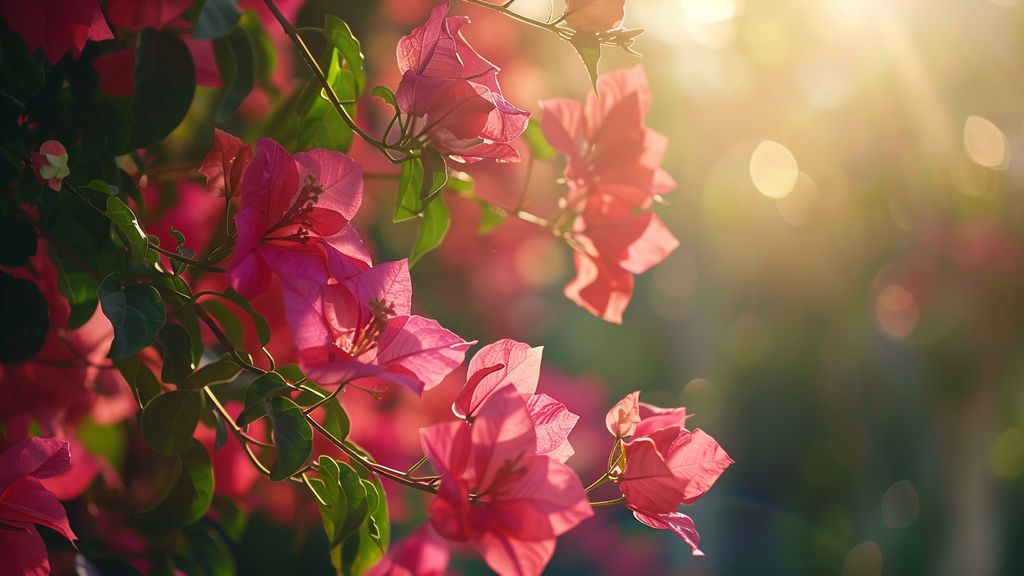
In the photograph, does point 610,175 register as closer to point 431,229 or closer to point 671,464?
point 431,229

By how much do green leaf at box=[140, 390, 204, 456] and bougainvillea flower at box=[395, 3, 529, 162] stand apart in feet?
0.59

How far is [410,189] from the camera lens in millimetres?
519

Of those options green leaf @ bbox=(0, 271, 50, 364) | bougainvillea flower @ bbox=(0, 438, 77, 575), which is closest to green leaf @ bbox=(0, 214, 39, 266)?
green leaf @ bbox=(0, 271, 50, 364)

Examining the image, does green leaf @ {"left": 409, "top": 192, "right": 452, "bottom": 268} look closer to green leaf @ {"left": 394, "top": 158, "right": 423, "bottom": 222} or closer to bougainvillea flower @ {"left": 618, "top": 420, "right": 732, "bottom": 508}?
green leaf @ {"left": 394, "top": 158, "right": 423, "bottom": 222}

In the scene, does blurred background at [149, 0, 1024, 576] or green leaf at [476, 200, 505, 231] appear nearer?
green leaf at [476, 200, 505, 231]

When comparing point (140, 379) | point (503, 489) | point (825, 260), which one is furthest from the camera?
point (825, 260)

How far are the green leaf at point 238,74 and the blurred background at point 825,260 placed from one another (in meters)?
0.64

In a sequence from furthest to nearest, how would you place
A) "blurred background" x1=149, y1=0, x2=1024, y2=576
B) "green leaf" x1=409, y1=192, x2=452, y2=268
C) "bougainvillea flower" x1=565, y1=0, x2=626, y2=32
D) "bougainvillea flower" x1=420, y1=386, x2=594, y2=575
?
1. "blurred background" x1=149, y1=0, x2=1024, y2=576
2. "green leaf" x1=409, y1=192, x2=452, y2=268
3. "bougainvillea flower" x1=565, y1=0, x2=626, y2=32
4. "bougainvillea flower" x1=420, y1=386, x2=594, y2=575

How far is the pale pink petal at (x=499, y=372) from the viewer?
47cm

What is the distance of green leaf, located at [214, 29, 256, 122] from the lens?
55 centimetres

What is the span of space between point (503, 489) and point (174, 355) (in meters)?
0.19

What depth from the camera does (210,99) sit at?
78 centimetres

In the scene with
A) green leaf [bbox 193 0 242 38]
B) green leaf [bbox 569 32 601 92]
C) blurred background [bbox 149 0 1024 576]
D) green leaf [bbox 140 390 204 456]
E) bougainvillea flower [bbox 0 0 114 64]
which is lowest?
blurred background [bbox 149 0 1024 576]

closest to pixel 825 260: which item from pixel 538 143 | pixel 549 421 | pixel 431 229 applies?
pixel 538 143
